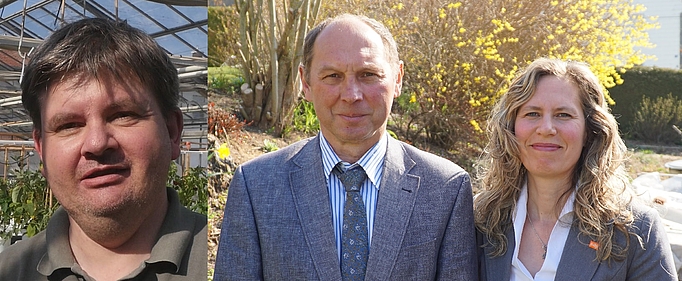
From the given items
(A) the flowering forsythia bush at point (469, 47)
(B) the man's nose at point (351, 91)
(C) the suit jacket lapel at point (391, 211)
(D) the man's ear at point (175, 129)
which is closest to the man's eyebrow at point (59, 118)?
(D) the man's ear at point (175, 129)

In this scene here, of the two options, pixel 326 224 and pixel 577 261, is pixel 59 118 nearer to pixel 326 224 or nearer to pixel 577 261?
pixel 326 224

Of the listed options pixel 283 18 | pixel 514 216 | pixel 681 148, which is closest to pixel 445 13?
pixel 283 18

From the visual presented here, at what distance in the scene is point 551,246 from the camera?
2.11m

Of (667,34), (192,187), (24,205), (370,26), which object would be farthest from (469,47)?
(667,34)

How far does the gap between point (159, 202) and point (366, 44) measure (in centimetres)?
80

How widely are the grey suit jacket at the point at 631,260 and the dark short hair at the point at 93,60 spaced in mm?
1328

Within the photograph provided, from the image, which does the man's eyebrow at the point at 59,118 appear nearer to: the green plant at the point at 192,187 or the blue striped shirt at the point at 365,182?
the green plant at the point at 192,187

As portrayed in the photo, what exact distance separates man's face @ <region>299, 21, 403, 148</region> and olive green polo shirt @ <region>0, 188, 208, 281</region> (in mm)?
588

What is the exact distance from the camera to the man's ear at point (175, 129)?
4.65ft

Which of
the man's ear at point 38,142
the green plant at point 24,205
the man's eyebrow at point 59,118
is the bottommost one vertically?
the green plant at point 24,205

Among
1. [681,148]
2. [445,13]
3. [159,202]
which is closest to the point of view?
[159,202]

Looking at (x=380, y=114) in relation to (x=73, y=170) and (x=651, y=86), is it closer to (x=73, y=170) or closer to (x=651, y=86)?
(x=73, y=170)

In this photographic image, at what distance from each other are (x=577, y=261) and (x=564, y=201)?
229 mm

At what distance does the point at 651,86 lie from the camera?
44.5ft
